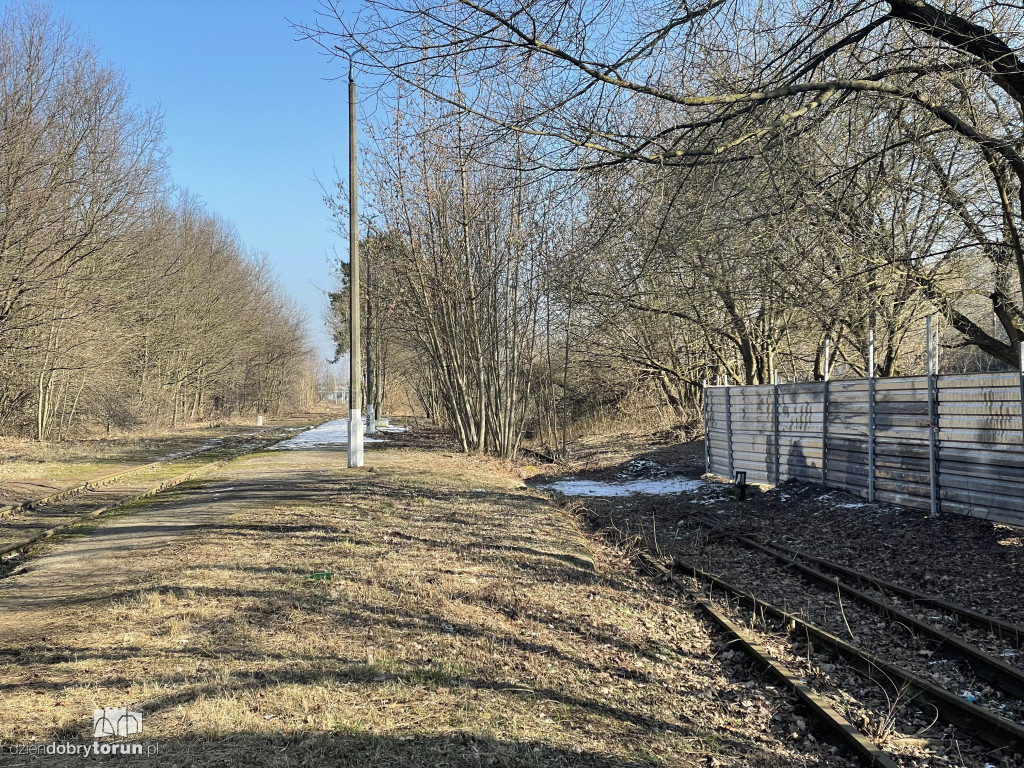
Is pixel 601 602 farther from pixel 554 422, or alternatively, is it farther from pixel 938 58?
pixel 554 422

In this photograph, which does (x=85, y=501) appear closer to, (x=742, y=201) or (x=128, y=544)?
(x=128, y=544)

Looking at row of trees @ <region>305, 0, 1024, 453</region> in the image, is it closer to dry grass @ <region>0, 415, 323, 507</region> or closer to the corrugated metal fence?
the corrugated metal fence

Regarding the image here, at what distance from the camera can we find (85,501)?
41.5 feet

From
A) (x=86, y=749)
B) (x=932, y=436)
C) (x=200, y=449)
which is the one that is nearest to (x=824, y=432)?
(x=932, y=436)

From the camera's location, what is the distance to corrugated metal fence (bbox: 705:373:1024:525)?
9.02 m

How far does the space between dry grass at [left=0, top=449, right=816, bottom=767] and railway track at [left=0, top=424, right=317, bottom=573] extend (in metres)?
2.72

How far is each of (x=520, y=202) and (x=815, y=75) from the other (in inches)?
349

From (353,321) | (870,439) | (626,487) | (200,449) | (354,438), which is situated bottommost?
(626,487)

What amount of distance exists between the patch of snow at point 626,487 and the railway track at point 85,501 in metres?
8.98

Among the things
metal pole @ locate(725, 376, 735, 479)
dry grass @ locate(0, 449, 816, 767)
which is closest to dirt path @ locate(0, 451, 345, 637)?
dry grass @ locate(0, 449, 816, 767)

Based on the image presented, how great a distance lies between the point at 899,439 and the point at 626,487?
7.58 meters

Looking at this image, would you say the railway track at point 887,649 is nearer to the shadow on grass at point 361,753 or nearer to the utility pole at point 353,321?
the shadow on grass at point 361,753

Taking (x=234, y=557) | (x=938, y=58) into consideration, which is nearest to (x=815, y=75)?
(x=938, y=58)

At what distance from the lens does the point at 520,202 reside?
56.6 feet
